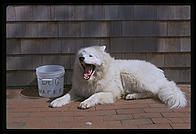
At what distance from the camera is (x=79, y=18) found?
4398 mm

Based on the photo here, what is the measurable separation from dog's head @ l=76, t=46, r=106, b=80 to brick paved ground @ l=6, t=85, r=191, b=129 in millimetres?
518

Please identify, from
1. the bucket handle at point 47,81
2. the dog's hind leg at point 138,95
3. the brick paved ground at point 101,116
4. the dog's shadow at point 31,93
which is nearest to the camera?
the brick paved ground at point 101,116

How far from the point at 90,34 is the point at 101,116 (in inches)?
72.2

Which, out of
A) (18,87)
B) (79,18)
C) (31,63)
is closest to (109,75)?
(79,18)

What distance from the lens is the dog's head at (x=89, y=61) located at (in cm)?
364

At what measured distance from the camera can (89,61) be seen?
363 cm

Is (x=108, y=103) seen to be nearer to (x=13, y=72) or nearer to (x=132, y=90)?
(x=132, y=90)

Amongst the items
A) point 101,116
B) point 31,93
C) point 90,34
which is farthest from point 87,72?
point 31,93

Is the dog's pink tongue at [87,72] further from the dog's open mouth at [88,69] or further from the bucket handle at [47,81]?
the bucket handle at [47,81]

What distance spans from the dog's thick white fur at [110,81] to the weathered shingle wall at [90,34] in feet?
1.89

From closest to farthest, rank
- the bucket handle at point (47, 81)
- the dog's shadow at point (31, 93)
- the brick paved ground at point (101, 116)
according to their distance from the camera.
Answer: the brick paved ground at point (101, 116)
the bucket handle at point (47, 81)
the dog's shadow at point (31, 93)

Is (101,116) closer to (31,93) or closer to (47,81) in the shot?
(47,81)

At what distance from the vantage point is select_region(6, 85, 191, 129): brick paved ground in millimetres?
2863

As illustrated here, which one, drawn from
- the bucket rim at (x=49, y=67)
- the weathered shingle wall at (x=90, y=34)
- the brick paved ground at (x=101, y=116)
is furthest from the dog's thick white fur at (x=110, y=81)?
the weathered shingle wall at (x=90, y=34)
